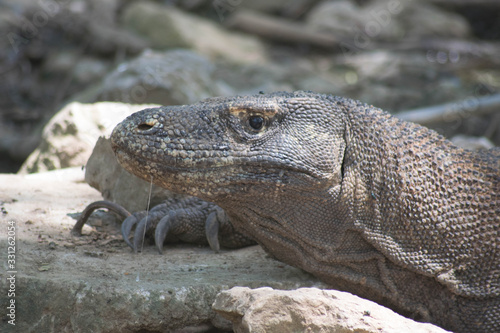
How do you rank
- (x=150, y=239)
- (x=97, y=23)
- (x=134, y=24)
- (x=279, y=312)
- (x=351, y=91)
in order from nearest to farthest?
(x=279, y=312) < (x=150, y=239) < (x=351, y=91) < (x=97, y=23) < (x=134, y=24)

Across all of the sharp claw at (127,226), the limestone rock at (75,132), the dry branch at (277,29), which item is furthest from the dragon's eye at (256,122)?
the dry branch at (277,29)

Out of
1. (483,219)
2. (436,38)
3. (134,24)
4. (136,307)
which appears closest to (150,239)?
(136,307)

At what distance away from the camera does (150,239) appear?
5.26m

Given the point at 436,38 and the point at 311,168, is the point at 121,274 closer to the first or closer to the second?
the point at 311,168

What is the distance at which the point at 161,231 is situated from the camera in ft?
16.5

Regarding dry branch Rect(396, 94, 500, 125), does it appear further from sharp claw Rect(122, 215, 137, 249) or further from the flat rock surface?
sharp claw Rect(122, 215, 137, 249)

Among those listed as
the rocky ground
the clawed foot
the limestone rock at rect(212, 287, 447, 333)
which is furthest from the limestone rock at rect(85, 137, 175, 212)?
the limestone rock at rect(212, 287, 447, 333)

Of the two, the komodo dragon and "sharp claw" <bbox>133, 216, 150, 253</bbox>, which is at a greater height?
the komodo dragon

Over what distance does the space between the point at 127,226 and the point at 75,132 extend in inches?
97.2

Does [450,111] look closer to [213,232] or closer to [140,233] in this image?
[213,232]

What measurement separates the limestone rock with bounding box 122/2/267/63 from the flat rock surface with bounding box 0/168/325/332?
11.0 m

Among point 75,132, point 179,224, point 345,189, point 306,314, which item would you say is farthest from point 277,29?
point 306,314

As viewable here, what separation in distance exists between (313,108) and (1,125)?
10.6 meters

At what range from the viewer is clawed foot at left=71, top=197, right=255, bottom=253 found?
5047mm
